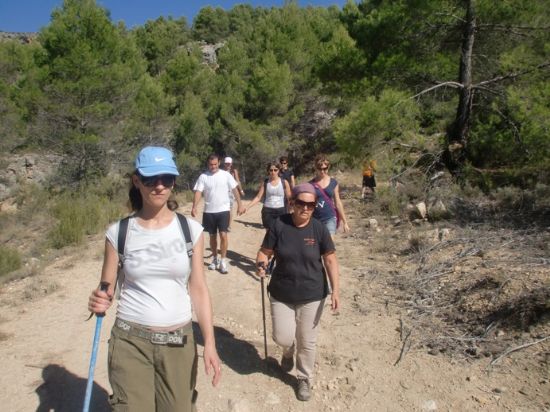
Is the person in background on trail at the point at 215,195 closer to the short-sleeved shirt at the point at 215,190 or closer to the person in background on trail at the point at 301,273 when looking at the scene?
the short-sleeved shirt at the point at 215,190

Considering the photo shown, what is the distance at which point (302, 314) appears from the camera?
3428 mm

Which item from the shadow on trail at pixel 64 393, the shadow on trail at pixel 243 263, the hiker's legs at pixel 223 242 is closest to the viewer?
the shadow on trail at pixel 64 393

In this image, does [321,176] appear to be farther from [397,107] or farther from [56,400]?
[397,107]

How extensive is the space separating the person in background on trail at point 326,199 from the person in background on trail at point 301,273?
5.36ft

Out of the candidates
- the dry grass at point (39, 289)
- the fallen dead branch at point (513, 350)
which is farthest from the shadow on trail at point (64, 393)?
the fallen dead branch at point (513, 350)

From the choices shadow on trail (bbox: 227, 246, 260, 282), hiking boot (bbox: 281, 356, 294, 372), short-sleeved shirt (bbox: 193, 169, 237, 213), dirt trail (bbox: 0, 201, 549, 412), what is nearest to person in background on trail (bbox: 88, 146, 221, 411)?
dirt trail (bbox: 0, 201, 549, 412)

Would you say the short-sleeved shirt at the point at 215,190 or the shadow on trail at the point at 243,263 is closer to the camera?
the short-sleeved shirt at the point at 215,190

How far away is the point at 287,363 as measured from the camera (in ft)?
12.8

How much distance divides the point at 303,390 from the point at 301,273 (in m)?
0.98

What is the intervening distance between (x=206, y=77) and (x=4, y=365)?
771 inches

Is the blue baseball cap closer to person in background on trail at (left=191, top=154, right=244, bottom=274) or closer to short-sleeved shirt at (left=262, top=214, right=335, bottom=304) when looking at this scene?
short-sleeved shirt at (left=262, top=214, right=335, bottom=304)

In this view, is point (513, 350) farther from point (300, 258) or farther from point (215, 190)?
point (215, 190)

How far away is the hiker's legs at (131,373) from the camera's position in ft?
7.05

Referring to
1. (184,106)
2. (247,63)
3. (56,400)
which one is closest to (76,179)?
(184,106)
